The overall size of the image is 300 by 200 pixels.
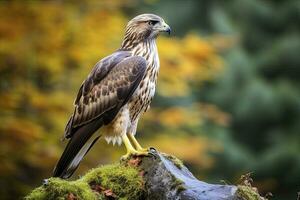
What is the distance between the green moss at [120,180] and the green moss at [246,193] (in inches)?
37.8

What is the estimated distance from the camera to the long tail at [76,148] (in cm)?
833

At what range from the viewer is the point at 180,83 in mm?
16625

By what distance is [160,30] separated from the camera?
9289 mm

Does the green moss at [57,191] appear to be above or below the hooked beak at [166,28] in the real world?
below

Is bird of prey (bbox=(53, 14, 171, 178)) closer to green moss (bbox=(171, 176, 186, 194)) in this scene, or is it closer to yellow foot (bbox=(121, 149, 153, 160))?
yellow foot (bbox=(121, 149, 153, 160))

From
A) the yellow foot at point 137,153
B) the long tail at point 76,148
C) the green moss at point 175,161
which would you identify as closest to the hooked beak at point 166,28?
the long tail at point 76,148

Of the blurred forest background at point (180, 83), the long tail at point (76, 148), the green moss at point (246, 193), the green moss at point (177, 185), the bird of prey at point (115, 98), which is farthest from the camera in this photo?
the blurred forest background at point (180, 83)

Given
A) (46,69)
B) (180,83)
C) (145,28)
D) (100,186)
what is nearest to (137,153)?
(100,186)

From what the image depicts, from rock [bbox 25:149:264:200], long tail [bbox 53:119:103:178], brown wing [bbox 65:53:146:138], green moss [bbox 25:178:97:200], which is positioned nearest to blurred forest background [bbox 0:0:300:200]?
rock [bbox 25:149:264:200]

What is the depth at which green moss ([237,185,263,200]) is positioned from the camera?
6.95m

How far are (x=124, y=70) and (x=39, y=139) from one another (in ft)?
18.0

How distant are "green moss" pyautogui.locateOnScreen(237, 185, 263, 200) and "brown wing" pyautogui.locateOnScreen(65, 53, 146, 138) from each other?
7.11 ft

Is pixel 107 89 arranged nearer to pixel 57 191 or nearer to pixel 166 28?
pixel 166 28

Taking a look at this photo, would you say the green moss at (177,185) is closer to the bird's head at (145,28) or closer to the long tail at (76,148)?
the long tail at (76,148)
